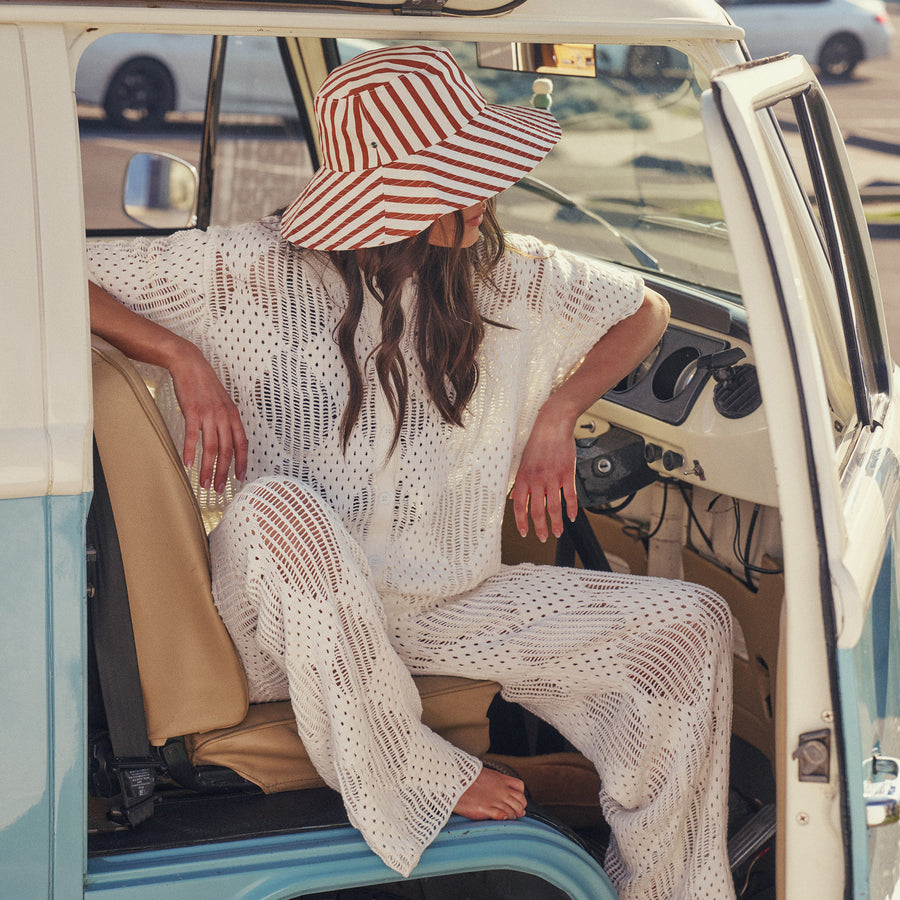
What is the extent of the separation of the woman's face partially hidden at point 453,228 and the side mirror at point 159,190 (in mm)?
1326

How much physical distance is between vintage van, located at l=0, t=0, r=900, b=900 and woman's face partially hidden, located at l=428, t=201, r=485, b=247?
321 millimetres

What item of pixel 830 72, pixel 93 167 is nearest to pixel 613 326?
pixel 93 167

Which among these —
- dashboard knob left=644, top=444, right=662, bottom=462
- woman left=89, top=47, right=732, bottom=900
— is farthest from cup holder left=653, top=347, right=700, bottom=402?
woman left=89, top=47, right=732, bottom=900

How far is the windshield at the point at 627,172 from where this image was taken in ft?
8.25

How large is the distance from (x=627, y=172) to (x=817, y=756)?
5.63 ft

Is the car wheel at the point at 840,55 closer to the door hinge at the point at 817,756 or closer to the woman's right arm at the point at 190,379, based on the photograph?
the woman's right arm at the point at 190,379

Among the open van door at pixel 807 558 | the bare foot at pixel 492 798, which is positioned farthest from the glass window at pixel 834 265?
the bare foot at pixel 492 798

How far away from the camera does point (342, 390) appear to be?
204 centimetres

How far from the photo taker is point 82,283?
4.91 feet

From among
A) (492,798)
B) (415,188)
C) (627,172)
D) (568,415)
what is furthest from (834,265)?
(492,798)

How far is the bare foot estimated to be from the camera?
5.96ft

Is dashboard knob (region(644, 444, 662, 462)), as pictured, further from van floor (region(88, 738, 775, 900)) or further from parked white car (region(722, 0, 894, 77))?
parked white car (region(722, 0, 894, 77))

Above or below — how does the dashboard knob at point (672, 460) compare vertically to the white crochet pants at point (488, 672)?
above

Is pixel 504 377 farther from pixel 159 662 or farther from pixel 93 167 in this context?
pixel 93 167
